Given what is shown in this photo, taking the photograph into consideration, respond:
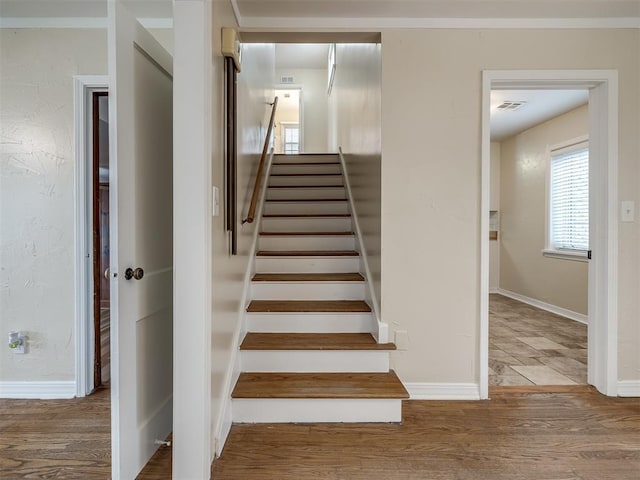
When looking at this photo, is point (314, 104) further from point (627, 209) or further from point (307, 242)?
point (627, 209)

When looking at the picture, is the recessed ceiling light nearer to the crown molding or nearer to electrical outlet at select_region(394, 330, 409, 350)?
the crown molding

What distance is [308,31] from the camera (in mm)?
2176

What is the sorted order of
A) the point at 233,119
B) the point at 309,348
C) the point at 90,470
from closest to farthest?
the point at 90,470 → the point at 233,119 → the point at 309,348

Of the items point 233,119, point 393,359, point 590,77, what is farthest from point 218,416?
point 590,77

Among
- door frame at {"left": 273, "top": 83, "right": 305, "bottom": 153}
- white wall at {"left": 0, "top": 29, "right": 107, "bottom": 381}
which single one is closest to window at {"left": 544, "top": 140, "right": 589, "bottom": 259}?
door frame at {"left": 273, "top": 83, "right": 305, "bottom": 153}

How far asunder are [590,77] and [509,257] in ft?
12.6

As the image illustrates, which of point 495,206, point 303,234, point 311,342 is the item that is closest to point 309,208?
point 303,234

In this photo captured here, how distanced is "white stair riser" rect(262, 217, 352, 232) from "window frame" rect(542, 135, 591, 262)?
290cm

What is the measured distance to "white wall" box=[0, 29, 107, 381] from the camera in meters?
2.21

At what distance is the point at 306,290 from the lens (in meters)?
2.50

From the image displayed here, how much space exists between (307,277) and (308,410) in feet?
3.17

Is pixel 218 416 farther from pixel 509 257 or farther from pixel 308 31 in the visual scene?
pixel 509 257

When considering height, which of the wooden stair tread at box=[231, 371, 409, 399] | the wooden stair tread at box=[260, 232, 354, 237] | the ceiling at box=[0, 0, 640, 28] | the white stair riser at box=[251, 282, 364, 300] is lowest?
the wooden stair tread at box=[231, 371, 409, 399]

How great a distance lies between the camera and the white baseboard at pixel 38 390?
2.21 metres
